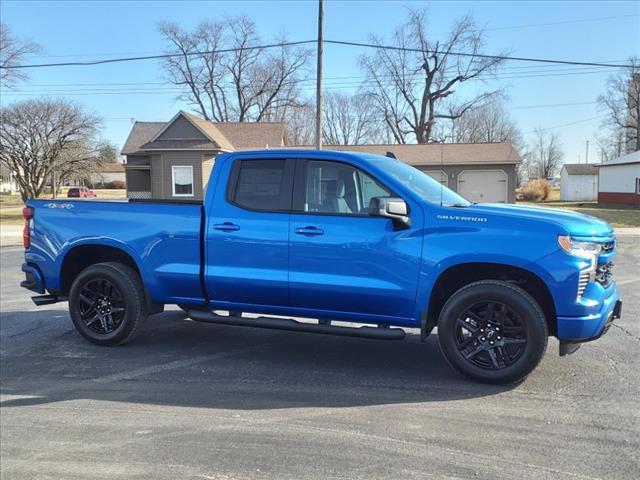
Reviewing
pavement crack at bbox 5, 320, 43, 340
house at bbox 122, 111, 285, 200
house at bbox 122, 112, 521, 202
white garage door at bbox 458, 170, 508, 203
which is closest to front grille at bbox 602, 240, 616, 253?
pavement crack at bbox 5, 320, 43, 340

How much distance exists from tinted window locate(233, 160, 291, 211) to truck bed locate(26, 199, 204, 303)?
448mm

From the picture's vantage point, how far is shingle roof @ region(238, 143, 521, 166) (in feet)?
116

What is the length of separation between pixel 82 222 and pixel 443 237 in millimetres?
3666

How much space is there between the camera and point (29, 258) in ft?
20.0

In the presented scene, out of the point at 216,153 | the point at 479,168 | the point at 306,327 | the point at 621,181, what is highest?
the point at 216,153

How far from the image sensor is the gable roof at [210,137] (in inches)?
1319

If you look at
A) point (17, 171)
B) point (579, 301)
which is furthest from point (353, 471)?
point (17, 171)

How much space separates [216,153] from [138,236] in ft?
95.0

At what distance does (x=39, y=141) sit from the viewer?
40656 millimetres

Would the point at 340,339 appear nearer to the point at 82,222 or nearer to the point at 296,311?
the point at 296,311

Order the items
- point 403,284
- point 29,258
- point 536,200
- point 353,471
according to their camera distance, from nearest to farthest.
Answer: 1. point 353,471
2. point 403,284
3. point 29,258
4. point 536,200

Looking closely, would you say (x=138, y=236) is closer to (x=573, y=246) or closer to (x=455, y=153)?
(x=573, y=246)

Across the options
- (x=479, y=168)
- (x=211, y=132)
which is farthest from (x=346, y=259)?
(x=479, y=168)

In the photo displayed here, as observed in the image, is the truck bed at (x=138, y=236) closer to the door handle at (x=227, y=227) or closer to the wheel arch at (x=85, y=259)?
the wheel arch at (x=85, y=259)
